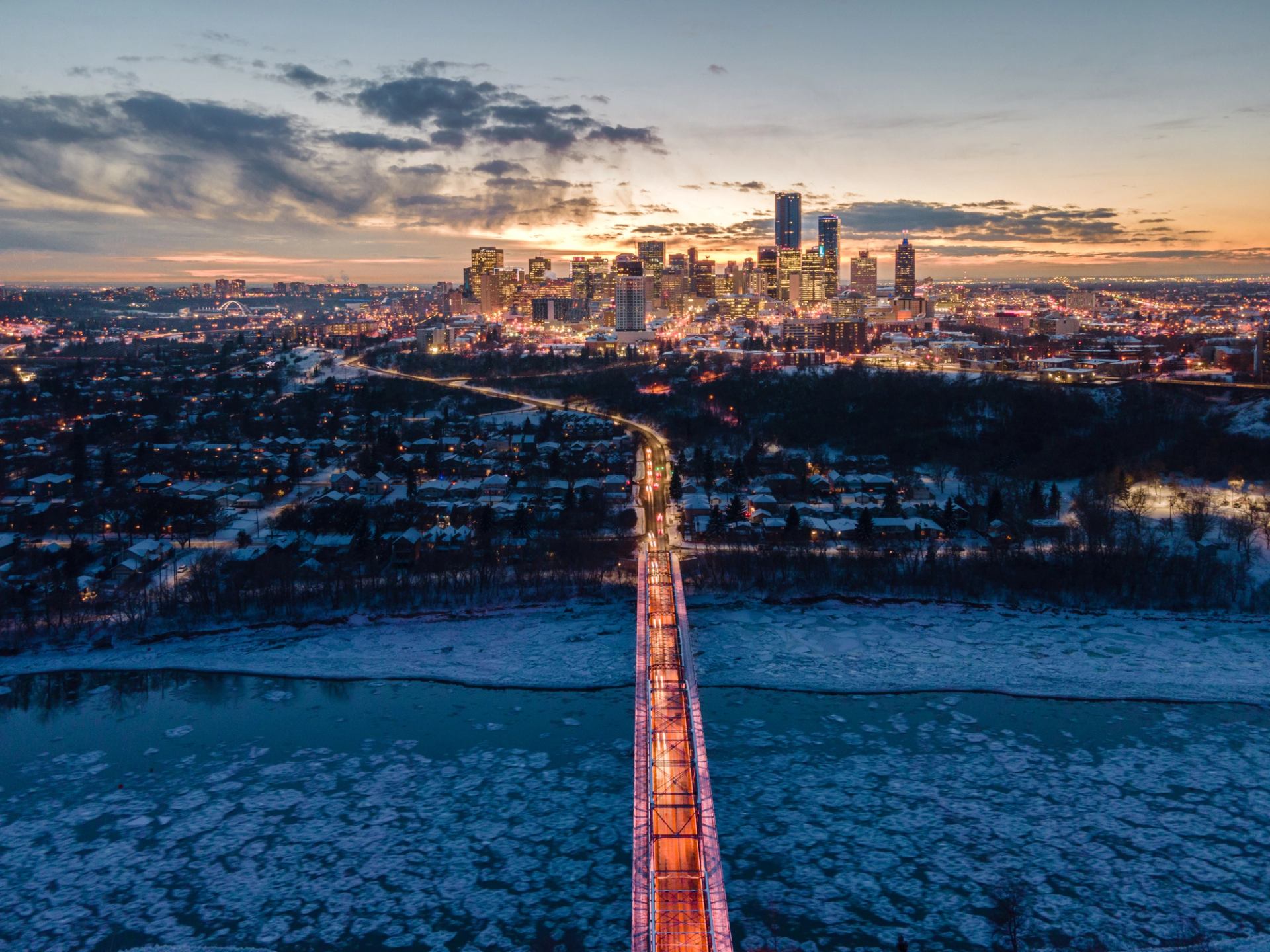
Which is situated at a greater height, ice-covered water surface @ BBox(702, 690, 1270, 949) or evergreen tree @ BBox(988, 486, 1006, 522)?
evergreen tree @ BBox(988, 486, 1006, 522)

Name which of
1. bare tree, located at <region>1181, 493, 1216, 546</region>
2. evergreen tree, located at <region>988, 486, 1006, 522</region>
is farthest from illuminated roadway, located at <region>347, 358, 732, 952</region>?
bare tree, located at <region>1181, 493, 1216, 546</region>

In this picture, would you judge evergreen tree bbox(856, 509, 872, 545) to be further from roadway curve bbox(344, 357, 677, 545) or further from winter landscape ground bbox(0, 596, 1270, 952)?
roadway curve bbox(344, 357, 677, 545)

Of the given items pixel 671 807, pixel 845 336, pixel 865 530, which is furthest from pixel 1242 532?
pixel 845 336

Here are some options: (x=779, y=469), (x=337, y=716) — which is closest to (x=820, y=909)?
(x=337, y=716)

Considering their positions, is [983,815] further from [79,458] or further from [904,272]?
[904,272]

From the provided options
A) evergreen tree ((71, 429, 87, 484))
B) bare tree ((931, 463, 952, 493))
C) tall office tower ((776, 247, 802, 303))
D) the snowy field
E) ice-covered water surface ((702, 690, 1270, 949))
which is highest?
tall office tower ((776, 247, 802, 303))

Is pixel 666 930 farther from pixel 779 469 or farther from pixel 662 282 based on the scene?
pixel 662 282
